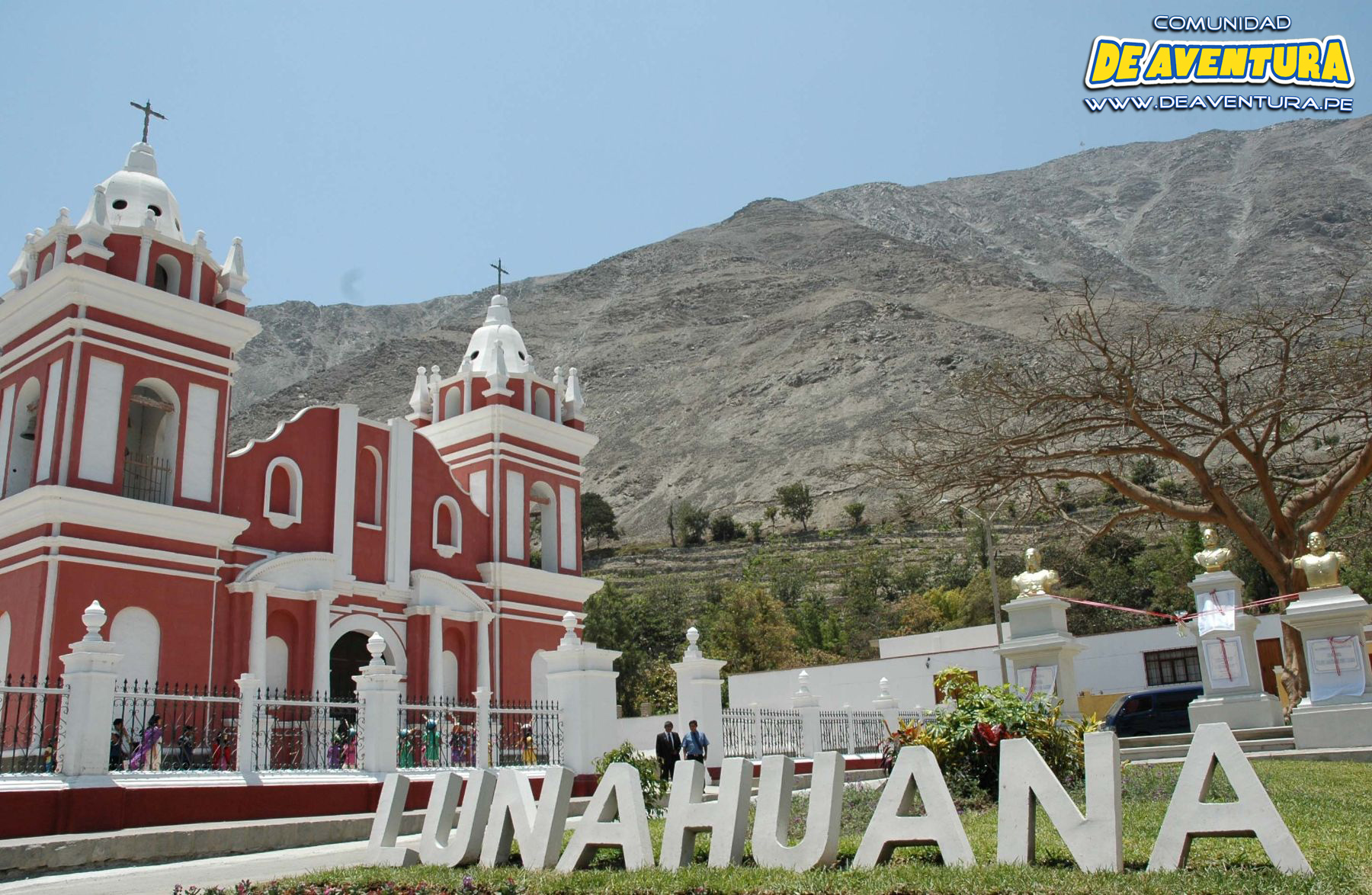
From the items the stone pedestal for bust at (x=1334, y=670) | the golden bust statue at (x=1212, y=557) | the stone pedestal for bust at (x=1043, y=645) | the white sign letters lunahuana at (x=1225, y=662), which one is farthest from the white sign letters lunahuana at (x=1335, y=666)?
the stone pedestal for bust at (x=1043, y=645)

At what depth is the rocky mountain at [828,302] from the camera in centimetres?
10769

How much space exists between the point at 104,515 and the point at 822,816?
1501 cm

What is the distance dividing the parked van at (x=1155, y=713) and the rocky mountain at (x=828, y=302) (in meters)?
59.4

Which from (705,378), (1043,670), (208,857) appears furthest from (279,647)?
(705,378)

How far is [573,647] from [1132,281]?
147 m

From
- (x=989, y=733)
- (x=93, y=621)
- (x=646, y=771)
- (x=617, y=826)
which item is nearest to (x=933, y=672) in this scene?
(x=646, y=771)

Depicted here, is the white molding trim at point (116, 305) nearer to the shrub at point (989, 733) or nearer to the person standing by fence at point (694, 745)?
the person standing by fence at point (694, 745)

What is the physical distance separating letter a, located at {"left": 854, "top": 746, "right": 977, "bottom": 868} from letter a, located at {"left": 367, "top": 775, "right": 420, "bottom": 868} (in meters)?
4.12

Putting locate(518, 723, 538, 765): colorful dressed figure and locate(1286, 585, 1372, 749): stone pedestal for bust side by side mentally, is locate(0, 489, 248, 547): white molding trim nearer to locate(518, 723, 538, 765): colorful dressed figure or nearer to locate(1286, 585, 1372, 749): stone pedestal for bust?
locate(518, 723, 538, 765): colorful dressed figure

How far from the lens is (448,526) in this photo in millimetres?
25422

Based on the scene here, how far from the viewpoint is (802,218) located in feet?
568

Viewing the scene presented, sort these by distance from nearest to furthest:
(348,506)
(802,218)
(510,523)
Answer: (348,506)
(510,523)
(802,218)

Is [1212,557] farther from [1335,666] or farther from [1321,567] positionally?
[1335,666]

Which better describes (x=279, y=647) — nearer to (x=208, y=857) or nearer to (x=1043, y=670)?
(x=208, y=857)
